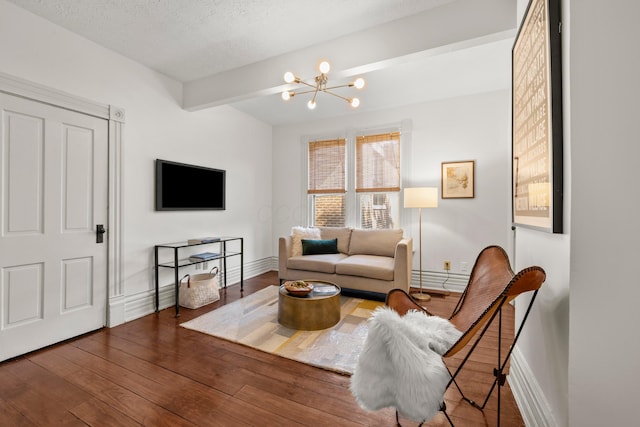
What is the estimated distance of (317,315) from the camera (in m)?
2.56

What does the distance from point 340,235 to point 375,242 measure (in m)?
0.59

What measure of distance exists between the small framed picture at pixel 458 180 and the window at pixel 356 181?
0.65 m

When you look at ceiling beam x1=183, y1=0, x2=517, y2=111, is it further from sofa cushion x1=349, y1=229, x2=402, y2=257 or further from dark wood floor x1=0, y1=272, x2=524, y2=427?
dark wood floor x1=0, y1=272, x2=524, y2=427

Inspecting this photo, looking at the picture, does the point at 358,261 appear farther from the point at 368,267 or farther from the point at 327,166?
the point at 327,166

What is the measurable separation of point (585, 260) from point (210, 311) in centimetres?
314

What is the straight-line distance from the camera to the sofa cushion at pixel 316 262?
3575 mm

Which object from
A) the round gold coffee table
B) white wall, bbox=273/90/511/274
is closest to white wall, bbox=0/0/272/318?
the round gold coffee table

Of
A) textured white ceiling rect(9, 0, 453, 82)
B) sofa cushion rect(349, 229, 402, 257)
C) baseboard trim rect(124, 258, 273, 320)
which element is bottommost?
baseboard trim rect(124, 258, 273, 320)

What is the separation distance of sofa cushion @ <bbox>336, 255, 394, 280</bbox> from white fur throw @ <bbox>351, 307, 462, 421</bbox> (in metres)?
1.95

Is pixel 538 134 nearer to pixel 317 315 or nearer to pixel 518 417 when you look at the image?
pixel 518 417

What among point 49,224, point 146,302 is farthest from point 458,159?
point 49,224

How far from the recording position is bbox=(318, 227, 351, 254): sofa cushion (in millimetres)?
4152

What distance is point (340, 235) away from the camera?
4.23 metres

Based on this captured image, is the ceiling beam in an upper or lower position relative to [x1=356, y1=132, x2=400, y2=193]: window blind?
upper
